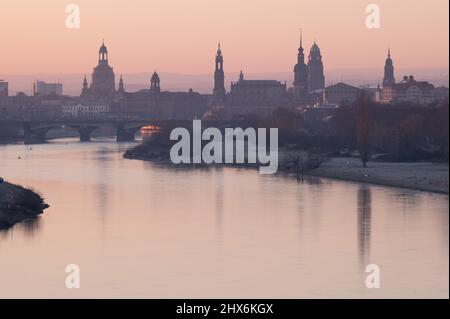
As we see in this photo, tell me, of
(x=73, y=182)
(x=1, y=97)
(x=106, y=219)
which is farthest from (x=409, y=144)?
(x=1, y=97)

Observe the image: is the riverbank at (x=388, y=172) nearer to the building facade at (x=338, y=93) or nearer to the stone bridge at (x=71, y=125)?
the stone bridge at (x=71, y=125)

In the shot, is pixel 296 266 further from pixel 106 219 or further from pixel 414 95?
pixel 414 95

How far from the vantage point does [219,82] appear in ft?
535

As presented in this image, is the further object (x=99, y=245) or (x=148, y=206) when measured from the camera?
(x=148, y=206)

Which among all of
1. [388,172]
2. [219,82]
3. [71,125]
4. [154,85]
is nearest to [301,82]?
[219,82]

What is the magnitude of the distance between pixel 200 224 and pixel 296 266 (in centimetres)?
737

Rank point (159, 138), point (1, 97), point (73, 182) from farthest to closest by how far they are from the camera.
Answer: point (1, 97)
point (159, 138)
point (73, 182)

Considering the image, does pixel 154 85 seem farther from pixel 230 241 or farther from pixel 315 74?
pixel 230 241

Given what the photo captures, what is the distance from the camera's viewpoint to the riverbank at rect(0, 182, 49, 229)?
32125 mm

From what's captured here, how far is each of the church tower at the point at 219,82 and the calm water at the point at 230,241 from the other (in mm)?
112832

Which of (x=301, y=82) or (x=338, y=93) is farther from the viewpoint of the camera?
(x=301, y=82)

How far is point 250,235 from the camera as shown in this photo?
29.8 metres

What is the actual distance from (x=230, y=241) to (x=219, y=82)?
135 metres

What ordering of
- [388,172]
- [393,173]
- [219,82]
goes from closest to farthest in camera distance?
1. [393,173]
2. [388,172]
3. [219,82]
